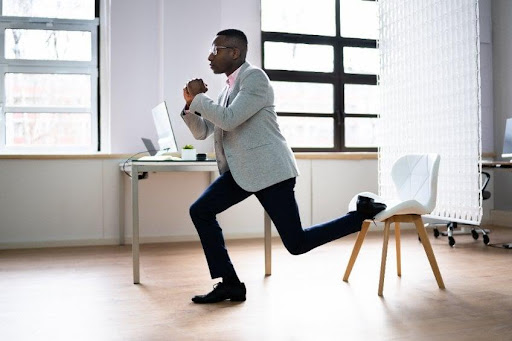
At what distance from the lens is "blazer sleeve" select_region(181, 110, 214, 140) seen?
2.61 meters

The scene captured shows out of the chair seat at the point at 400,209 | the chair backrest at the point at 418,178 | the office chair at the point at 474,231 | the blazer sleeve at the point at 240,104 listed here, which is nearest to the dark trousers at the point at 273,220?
the chair seat at the point at 400,209

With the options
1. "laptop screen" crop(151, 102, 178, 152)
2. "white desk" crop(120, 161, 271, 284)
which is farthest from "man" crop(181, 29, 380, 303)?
"laptop screen" crop(151, 102, 178, 152)

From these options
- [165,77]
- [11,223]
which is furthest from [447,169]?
[11,223]

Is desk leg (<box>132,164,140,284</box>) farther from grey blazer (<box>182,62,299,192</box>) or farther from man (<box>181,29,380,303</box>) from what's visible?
grey blazer (<box>182,62,299,192</box>)

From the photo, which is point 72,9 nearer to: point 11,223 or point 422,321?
point 11,223

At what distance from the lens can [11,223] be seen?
14.7 ft

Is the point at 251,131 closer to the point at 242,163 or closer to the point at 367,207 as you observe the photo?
the point at 242,163

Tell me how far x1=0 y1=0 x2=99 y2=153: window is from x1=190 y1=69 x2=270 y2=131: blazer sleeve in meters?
2.78

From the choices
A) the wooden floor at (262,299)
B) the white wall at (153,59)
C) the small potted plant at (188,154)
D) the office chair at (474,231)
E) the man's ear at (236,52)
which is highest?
the white wall at (153,59)

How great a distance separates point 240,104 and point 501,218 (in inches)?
168

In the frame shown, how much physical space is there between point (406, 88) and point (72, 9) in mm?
3006

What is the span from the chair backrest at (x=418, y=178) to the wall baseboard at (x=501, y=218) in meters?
3.08

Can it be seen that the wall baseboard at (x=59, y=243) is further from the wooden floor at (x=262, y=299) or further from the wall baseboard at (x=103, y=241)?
the wooden floor at (x=262, y=299)

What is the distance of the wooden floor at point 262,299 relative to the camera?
2.10 metres
